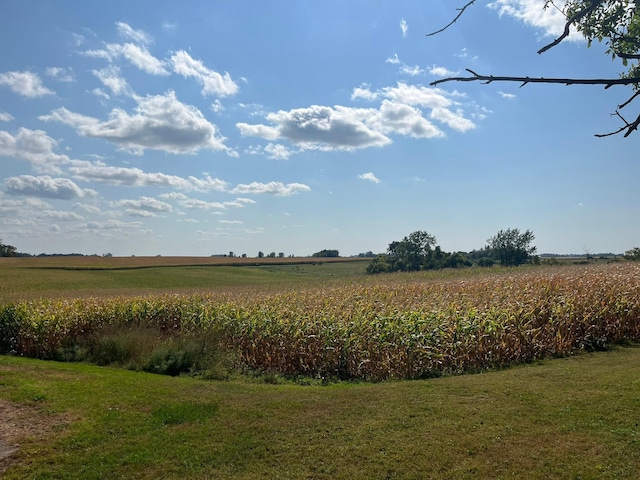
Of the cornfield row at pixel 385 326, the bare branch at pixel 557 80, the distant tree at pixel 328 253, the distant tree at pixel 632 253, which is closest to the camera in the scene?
the bare branch at pixel 557 80

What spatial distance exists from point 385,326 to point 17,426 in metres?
7.23

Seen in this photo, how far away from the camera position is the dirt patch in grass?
5477mm

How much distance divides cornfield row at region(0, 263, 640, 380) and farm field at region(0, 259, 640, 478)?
5 centimetres

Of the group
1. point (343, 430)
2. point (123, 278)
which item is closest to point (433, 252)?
point (123, 278)

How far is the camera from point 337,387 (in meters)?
8.75

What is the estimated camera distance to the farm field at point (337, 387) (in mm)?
4992

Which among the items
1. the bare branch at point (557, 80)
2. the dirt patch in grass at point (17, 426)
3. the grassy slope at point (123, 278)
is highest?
the bare branch at point (557, 80)

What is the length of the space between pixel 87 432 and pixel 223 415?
175 cm

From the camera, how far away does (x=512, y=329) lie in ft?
34.5

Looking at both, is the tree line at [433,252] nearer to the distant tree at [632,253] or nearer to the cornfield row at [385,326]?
the distant tree at [632,253]

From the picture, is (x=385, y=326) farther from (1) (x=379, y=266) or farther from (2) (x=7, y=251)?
(2) (x=7, y=251)

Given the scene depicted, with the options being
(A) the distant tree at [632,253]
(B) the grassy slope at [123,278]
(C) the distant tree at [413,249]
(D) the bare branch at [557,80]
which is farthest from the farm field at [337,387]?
(C) the distant tree at [413,249]

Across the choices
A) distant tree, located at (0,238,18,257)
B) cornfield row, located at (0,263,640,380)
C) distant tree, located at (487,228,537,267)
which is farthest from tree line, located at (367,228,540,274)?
distant tree, located at (0,238,18,257)

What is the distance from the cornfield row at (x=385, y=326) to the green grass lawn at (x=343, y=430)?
1.93 m
